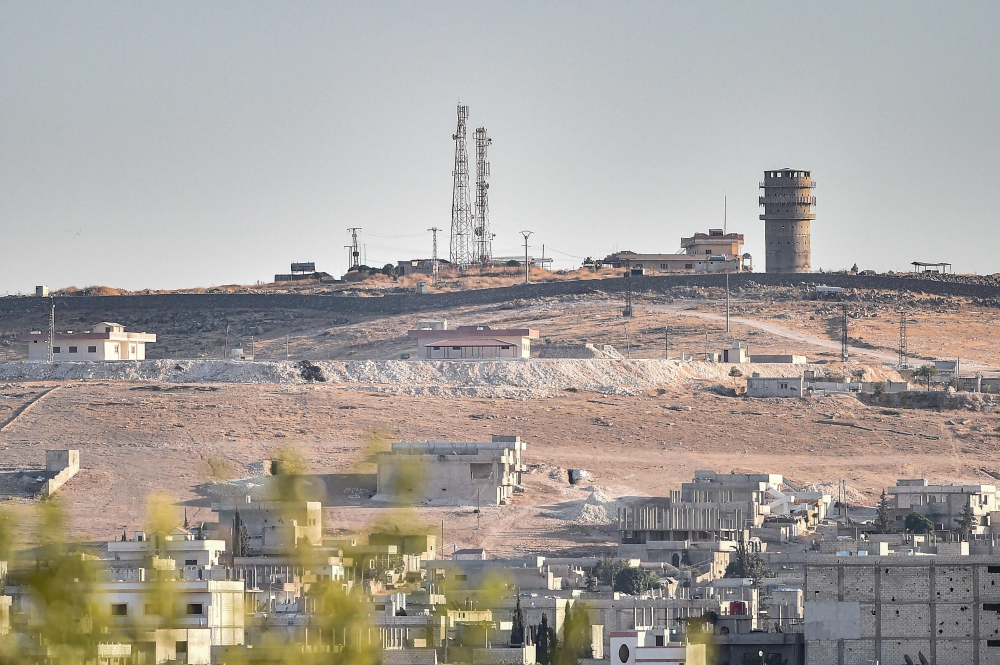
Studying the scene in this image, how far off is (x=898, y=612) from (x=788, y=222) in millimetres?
69059

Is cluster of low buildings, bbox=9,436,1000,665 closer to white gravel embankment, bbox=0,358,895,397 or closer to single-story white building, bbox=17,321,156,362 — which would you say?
white gravel embankment, bbox=0,358,895,397

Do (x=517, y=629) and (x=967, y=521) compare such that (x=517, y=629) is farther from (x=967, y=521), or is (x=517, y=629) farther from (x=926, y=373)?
(x=926, y=373)

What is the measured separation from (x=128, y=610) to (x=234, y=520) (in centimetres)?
1781

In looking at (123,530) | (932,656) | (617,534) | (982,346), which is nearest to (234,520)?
(123,530)

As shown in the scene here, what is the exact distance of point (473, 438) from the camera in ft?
212

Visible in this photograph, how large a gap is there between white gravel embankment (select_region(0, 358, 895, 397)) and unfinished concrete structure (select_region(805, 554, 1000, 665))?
125 ft

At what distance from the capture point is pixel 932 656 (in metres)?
32.4

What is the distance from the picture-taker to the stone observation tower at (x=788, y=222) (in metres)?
101

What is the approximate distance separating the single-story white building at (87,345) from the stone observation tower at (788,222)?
30214 mm

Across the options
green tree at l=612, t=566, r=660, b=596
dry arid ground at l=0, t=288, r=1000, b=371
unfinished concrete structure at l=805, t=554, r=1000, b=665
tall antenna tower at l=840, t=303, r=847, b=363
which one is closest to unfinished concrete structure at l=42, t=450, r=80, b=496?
green tree at l=612, t=566, r=660, b=596

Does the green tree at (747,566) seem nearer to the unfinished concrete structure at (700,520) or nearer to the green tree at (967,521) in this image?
the unfinished concrete structure at (700,520)

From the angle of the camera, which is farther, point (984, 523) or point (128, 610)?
point (984, 523)

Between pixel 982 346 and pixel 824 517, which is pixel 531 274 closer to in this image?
pixel 982 346

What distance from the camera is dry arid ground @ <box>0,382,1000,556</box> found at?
55219 millimetres
